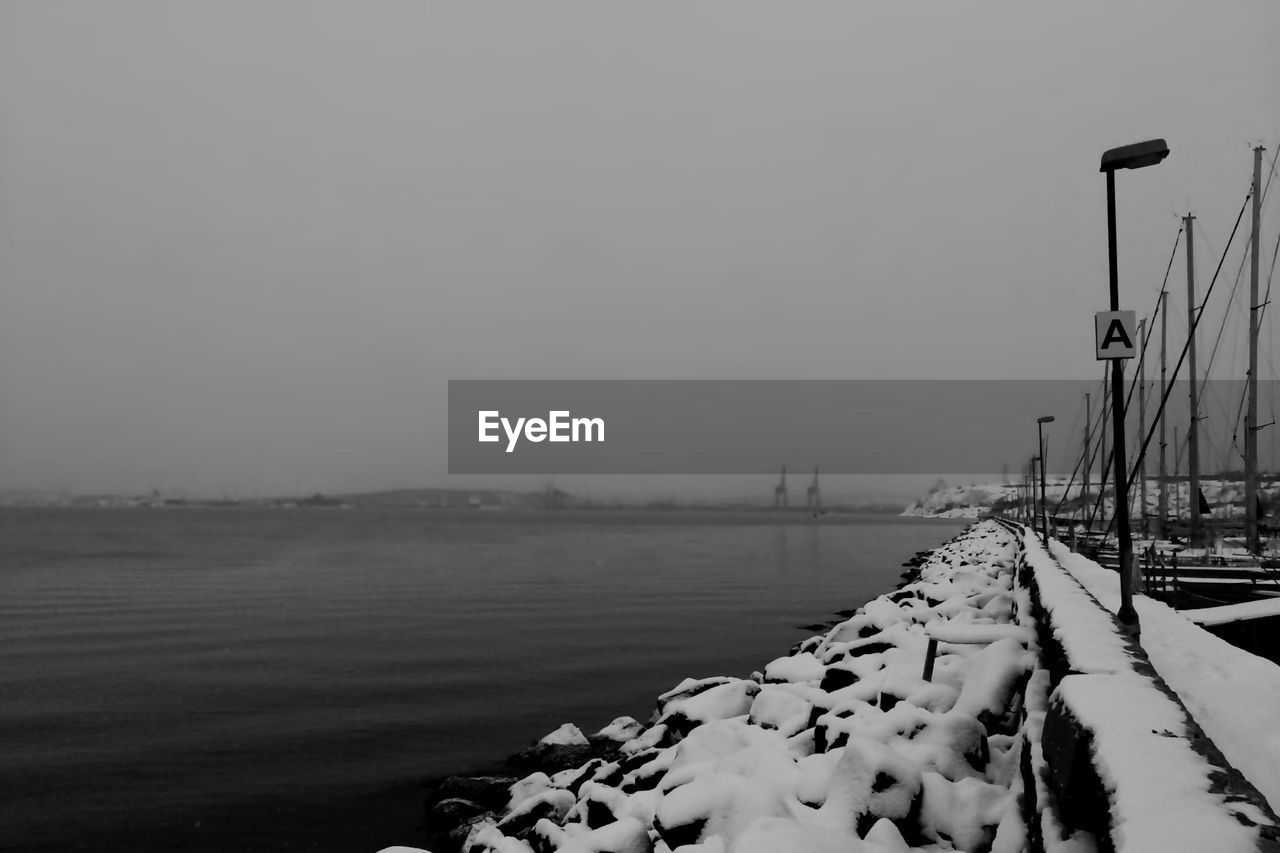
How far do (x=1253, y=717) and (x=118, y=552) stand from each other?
6589 centimetres

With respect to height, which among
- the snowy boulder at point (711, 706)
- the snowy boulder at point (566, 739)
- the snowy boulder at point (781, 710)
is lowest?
the snowy boulder at point (566, 739)

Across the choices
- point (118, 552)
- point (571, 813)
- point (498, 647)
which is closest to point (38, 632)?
point (498, 647)

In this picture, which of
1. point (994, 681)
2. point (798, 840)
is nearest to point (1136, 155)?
point (994, 681)

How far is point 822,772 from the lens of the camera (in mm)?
5137

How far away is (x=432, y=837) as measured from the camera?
8.09m

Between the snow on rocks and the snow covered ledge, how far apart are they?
1.89 ft

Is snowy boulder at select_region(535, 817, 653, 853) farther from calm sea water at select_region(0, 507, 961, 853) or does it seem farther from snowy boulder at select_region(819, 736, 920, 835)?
calm sea water at select_region(0, 507, 961, 853)

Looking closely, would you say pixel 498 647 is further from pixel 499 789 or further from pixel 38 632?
pixel 38 632

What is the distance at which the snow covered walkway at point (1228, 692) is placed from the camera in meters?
3.69

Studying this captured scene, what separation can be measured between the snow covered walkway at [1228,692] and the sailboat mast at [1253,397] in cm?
1856

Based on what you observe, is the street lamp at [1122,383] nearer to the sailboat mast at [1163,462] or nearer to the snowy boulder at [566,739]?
the snowy boulder at [566,739]

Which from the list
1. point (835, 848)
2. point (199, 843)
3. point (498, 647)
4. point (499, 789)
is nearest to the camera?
point (835, 848)

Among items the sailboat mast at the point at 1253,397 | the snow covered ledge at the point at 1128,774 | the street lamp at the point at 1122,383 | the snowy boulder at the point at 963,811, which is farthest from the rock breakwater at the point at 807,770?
the sailboat mast at the point at 1253,397

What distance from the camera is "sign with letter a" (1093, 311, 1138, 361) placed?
8195 millimetres
